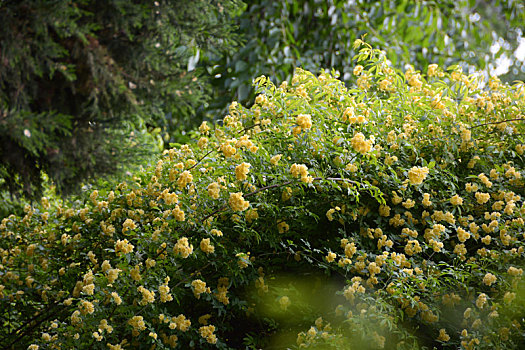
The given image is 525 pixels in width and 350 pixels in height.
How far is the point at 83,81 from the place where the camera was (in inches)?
46.3

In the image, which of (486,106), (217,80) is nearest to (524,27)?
(217,80)

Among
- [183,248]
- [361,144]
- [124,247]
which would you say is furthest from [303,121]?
[124,247]

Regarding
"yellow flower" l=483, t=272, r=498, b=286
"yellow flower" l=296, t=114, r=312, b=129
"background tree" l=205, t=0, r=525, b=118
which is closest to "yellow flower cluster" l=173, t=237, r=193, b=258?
"yellow flower" l=296, t=114, r=312, b=129

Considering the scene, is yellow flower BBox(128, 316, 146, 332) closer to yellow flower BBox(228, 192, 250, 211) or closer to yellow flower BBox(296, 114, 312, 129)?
yellow flower BBox(228, 192, 250, 211)

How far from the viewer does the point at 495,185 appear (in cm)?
200

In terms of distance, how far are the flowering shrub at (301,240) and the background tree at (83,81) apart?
0.34 m

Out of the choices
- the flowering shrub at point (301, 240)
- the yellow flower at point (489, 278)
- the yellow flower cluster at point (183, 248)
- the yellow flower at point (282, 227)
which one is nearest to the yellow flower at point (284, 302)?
the flowering shrub at point (301, 240)

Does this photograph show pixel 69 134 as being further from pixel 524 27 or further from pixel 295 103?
pixel 524 27

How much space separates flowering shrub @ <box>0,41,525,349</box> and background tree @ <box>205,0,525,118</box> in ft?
6.78

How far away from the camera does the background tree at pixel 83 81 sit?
107 centimetres

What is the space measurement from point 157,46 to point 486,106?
1.58 meters

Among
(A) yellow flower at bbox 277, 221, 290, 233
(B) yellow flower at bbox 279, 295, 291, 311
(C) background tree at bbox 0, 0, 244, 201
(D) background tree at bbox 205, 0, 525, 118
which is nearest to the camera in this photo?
(C) background tree at bbox 0, 0, 244, 201

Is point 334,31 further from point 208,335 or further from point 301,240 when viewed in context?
point 208,335

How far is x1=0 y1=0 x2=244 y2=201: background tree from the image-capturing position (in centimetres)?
107
